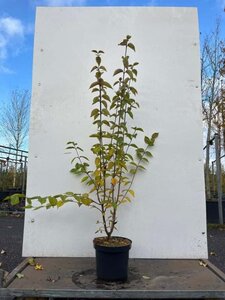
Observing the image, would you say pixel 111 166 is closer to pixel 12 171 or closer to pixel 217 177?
pixel 217 177

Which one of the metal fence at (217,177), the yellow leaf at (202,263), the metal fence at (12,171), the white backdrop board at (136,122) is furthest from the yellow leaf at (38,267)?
the metal fence at (12,171)

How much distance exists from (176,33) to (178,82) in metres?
0.43

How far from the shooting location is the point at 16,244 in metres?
3.38

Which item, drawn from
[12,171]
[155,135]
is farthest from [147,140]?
[12,171]

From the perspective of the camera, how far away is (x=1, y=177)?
5.99 metres

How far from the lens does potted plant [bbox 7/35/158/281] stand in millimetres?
1766

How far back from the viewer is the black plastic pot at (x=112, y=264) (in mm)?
1745

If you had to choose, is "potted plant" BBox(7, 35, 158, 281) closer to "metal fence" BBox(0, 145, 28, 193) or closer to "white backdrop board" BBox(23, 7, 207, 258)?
"white backdrop board" BBox(23, 7, 207, 258)

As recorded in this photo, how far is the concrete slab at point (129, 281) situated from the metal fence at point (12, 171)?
4156 mm

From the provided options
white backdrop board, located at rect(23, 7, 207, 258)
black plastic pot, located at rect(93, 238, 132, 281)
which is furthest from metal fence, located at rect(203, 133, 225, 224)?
black plastic pot, located at rect(93, 238, 132, 281)

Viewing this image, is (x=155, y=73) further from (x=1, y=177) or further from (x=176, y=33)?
(x=1, y=177)

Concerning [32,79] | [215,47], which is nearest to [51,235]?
[32,79]

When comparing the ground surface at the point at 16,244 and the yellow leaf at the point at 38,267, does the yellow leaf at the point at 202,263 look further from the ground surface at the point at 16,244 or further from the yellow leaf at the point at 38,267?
the yellow leaf at the point at 38,267

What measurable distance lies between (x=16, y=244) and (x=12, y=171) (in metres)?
3.09
